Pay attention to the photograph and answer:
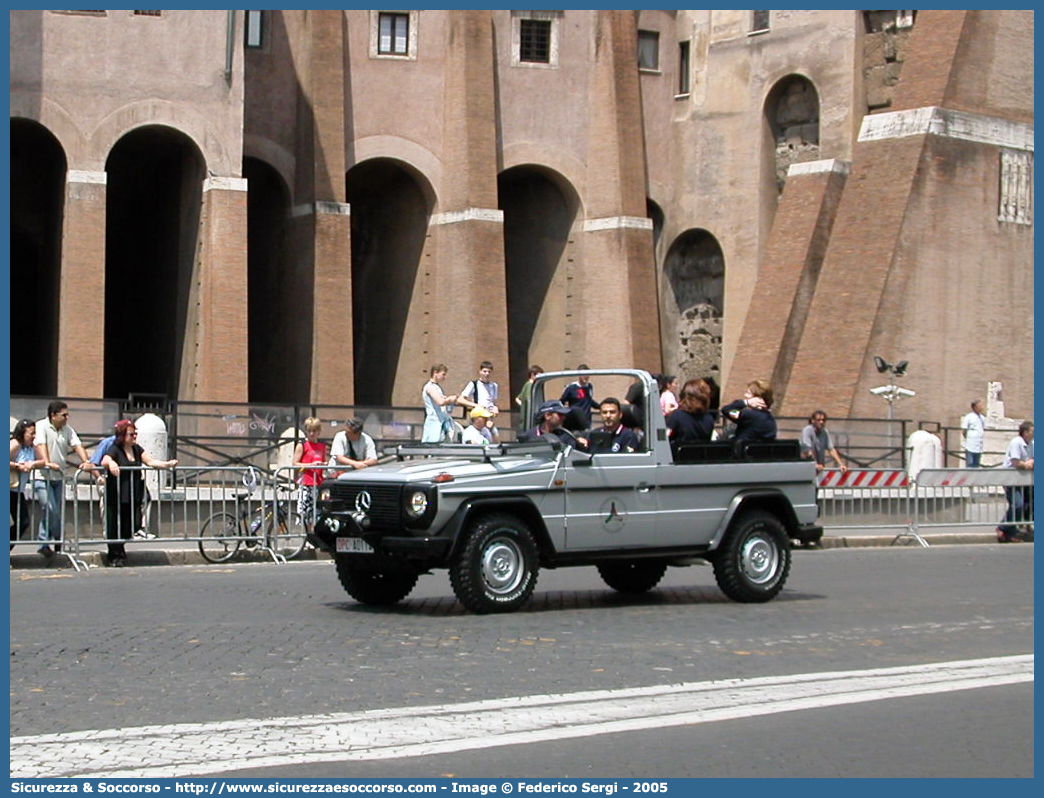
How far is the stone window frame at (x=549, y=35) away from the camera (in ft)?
134

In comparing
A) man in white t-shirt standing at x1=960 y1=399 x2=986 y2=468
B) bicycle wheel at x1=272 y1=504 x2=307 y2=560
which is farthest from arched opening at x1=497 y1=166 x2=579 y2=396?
bicycle wheel at x1=272 y1=504 x2=307 y2=560

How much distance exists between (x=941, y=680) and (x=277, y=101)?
101 feet

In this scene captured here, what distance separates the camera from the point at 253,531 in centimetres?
1945

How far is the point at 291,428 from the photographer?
1108 inches

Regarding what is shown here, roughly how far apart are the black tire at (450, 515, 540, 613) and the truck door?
458 millimetres

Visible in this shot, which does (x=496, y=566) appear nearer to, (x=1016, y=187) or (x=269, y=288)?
(x=1016, y=187)

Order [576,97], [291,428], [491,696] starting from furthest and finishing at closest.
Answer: [576,97], [291,428], [491,696]

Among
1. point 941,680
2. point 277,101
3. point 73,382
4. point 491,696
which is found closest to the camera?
point 491,696

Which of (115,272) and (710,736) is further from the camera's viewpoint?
(115,272)

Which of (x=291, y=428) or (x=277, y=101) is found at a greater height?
(x=277, y=101)

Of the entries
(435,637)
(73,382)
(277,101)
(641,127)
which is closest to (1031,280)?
(641,127)

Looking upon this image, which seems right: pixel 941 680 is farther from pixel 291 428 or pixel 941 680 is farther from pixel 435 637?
pixel 291 428

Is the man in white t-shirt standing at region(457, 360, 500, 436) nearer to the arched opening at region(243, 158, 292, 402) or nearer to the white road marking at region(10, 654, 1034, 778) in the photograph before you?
the white road marking at region(10, 654, 1034, 778)

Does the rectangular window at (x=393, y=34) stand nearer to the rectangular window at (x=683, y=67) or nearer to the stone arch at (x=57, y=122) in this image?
the rectangular window at (x=683, y=67)
